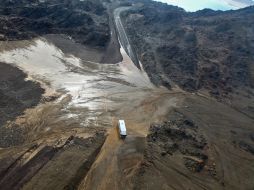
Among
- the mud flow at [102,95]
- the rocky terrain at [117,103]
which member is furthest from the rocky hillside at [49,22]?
the mud flow at [102,95]

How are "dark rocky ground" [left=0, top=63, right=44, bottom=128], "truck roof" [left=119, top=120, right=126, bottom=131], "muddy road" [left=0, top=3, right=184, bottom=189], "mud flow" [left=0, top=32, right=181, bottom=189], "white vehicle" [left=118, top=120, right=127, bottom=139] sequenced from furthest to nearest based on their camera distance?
"dark rocky ground" [left=0, top=63, right=44, bottom=128] < "truck roof" [left=119, top=120, right=126, bottom=131] < "white vehicle" [left=118, top=120, right=127, bottom=139] < "mud flow" [left=0, top=32, right=181, bottom=189] < "muddy road" [left=0, top=3, right=184, bottom=189]

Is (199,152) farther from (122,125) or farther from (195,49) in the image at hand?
(195,49)

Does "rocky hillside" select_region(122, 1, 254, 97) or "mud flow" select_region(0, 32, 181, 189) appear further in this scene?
"rocky hillside" select_region(122, 1, 254, 97)

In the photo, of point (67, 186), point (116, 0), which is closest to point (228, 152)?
point (67, 186)

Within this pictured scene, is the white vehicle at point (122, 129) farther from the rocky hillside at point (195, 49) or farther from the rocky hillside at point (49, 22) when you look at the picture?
the rocky hillside at point (49, 22)

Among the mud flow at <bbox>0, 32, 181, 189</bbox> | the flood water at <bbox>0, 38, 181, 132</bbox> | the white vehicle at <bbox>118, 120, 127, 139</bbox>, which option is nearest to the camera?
the mud flow at <bbox>0, 32, 181, 189</bbox>

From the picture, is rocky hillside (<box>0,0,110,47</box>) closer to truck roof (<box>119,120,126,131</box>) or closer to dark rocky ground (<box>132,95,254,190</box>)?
dark rocky ground (<box>132,95,254,190</box>)

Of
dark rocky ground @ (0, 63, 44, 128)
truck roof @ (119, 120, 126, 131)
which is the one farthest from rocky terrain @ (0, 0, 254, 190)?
truck roof @ (119, 120, 126, 131)
